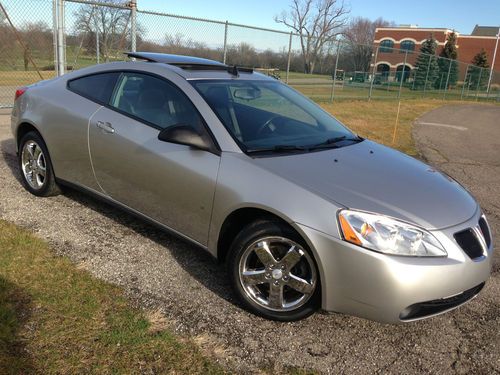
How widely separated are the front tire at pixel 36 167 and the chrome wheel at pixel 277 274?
8.40ft

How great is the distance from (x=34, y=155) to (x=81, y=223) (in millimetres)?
1046

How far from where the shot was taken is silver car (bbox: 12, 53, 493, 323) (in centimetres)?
262

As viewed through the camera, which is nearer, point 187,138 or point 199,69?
point 187,138

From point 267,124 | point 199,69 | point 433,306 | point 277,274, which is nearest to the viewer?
point 433,306

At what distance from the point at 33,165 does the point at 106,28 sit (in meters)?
7.35

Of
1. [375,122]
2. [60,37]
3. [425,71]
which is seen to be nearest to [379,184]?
[60,37]

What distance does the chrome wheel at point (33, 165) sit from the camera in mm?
4691

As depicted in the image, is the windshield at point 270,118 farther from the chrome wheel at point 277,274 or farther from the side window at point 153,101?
the chrome wheel at point 277,274

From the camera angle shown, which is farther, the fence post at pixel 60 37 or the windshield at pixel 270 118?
the fence post at pixel 60 37

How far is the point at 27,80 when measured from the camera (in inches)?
463

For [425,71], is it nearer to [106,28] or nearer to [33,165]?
[106,28]

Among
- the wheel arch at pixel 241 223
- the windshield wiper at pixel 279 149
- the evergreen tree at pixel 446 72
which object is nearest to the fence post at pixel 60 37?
the windshield wiper at pixel 279 149

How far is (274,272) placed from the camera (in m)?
2.93

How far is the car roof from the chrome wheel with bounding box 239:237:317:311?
5.06 feet
